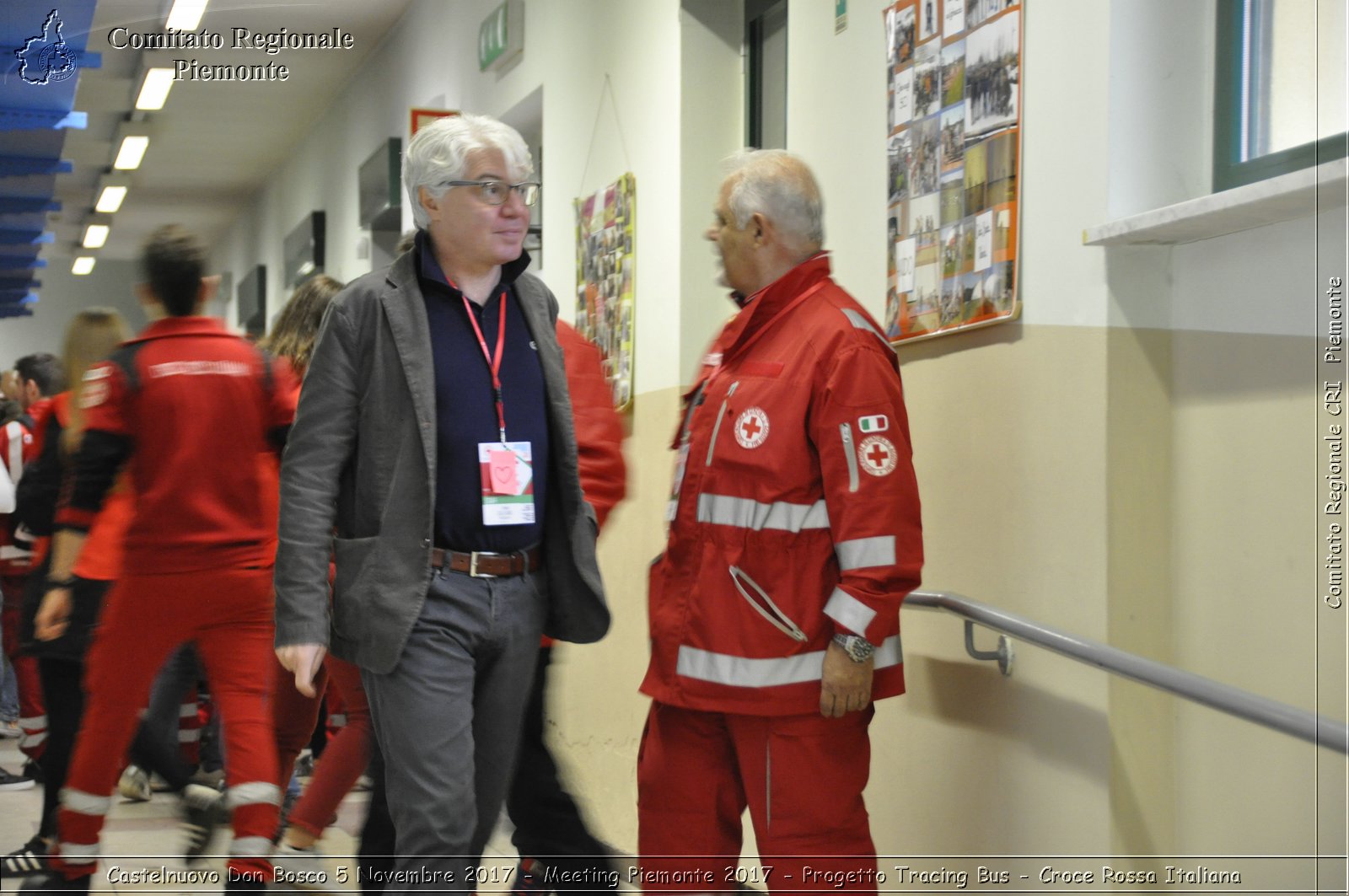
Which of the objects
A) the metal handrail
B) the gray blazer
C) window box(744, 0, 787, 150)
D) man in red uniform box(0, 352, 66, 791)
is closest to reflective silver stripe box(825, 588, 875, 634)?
the metal handrail

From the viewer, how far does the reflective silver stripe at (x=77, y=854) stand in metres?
3.07

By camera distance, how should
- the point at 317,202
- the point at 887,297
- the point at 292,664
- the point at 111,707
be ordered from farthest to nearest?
the point at 317,202 < the point at 887,297 < the point at 111,707 < the point at 292,664

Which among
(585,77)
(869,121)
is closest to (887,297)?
(869,121)

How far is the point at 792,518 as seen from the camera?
2.62m

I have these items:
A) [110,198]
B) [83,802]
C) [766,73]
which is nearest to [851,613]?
[83,802]

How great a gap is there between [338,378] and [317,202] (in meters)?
9.35

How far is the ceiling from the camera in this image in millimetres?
8164

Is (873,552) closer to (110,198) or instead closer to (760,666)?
(760,666)

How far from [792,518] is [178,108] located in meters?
9.08

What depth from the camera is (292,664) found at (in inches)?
90.3

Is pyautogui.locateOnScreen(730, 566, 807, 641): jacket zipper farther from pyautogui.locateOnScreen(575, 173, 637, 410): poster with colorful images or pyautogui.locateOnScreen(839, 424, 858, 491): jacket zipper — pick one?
pyautogui.locateOnScreen(575, 173, 637, 410): poster with colorful images

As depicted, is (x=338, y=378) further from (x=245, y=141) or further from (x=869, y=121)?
(x=245, y=141)

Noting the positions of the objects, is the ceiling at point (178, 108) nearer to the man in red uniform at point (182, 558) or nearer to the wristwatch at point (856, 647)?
the man in red uniform at point (182, 558)

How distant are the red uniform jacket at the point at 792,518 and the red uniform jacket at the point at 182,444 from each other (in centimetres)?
104
